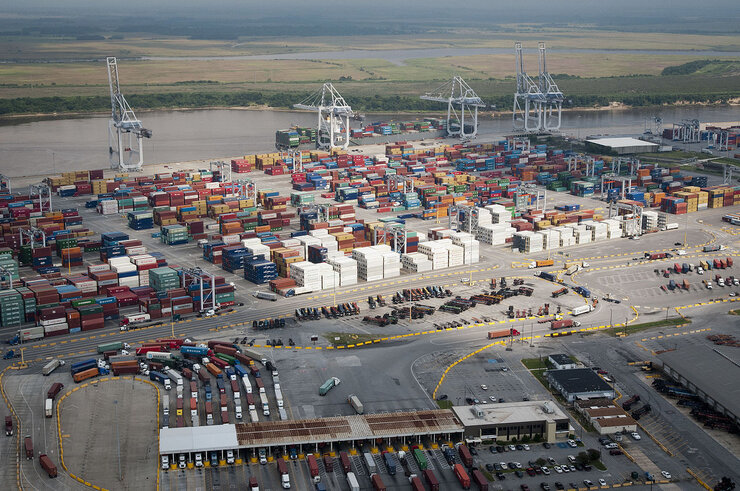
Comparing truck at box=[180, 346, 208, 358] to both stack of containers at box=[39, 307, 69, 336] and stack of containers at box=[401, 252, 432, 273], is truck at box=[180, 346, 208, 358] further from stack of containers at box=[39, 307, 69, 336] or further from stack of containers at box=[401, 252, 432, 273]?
stack of containers at box=[401, 252, 432, 273]

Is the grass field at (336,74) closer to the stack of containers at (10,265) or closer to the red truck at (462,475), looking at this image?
the stack of containers at (10,265)

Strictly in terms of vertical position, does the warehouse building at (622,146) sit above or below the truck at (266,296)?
above

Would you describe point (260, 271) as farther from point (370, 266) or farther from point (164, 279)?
point (370, 266)

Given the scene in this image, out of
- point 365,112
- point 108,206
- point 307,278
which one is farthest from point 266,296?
point 365,112

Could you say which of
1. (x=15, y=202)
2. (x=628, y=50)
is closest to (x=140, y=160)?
(x=15, y=202)

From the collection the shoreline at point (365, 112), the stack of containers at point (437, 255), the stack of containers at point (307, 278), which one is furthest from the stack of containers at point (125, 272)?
the shoreline at point (365, 112)
